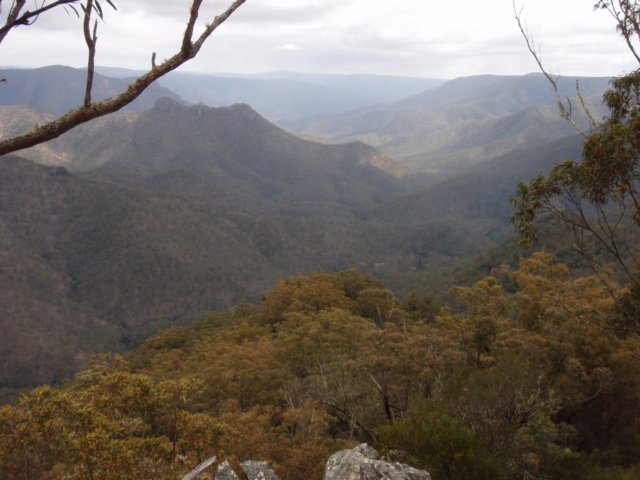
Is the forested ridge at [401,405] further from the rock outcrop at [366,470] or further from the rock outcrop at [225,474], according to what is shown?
the rock outcrop at [366,470]

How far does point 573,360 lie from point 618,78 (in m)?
8.73

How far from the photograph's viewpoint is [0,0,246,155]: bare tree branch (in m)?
4.09

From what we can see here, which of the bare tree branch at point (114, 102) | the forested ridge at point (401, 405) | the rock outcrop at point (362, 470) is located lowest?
the forested ridge at point (401, 405)

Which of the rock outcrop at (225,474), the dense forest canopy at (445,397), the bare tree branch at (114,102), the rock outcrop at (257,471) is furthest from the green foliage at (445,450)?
the bare tree branch at (114,102)

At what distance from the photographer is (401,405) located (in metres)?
17.1

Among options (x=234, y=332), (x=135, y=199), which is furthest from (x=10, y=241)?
(x=234, y=332)

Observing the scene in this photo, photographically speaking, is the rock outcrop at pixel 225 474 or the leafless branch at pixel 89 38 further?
the rock outcrop at pixel 225 474

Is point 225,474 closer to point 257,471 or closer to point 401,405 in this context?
point 257,471

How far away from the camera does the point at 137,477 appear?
35.2 feet

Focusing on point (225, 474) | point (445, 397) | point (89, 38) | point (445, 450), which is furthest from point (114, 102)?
point (445, 397)

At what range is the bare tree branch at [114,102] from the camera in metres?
4.09

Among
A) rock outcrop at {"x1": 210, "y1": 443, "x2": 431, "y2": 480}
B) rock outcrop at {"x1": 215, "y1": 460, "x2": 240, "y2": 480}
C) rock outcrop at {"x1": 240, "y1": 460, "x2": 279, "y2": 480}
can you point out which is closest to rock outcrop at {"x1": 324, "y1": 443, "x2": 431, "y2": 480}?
rock outcrop at {"x1": 210, "y1": 443, "x2": 431, "y2": 480}

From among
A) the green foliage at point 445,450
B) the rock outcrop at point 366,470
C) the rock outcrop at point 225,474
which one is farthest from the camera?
the green foliage at point 445,450

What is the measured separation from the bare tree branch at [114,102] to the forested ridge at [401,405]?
27.1 ft
